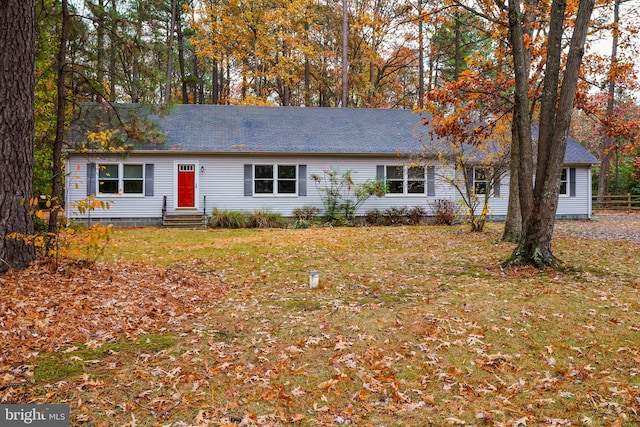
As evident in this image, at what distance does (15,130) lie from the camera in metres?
5.76

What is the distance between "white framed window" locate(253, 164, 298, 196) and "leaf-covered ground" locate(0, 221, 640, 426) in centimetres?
993

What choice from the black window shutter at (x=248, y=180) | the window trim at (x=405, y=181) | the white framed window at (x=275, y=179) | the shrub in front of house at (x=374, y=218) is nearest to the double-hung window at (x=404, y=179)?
the window trim at (x=405, y=181)

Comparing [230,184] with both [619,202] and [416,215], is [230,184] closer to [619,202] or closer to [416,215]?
[416,215]

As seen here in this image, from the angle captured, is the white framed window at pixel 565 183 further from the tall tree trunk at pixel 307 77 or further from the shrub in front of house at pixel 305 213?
the tall tree trunk at pixel 307 77

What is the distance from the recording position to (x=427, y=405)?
3.15 m

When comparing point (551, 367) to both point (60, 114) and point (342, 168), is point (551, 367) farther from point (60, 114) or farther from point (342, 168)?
point (342, 168)

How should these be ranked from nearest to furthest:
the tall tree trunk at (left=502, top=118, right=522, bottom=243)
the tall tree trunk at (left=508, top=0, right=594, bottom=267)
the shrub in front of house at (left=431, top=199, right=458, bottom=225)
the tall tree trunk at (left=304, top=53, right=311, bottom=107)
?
the tall tree trunk at (left=508, top=0, right=594, bottom=267), the tall tree trunk at (left=502, top=118, right=522, bottom=243), the shrub in front of house at (left=431, top=199, right=458, bottom=225), the tall tree trunk at (left=304, top=53, right=311, bottom=107)

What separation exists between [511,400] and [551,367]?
0.77m

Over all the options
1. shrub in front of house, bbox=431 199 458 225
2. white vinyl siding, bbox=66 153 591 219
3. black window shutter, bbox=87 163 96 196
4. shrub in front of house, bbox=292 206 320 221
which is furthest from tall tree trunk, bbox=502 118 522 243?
black window shutter, bbox=87 163 96 196

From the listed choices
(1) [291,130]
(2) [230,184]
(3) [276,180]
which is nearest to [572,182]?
(1) [291,130]

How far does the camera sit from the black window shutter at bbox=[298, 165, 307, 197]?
17.4 meters

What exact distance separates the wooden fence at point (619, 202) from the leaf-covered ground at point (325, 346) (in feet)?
72.2

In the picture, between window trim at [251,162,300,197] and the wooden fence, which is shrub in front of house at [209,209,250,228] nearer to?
window trim at [251,162,300,197]

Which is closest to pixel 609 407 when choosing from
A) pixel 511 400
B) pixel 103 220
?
pixel 511 400
